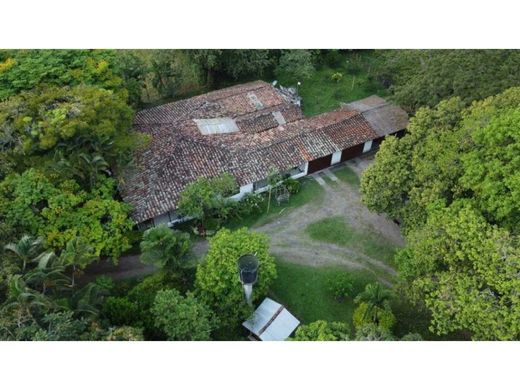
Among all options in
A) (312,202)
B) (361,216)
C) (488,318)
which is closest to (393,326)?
(488,318)

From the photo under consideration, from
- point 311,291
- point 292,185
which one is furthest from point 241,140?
point 311,291

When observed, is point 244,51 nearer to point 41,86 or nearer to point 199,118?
point 199,118

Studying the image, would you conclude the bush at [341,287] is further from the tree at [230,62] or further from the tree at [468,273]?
the tree at [230,62]

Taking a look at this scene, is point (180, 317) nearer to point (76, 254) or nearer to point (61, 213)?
point (76, 254)

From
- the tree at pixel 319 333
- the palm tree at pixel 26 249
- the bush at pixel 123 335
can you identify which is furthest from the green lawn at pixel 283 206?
the palm tree at pixel 26 249

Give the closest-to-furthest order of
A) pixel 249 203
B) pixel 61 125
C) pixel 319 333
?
1. pixel 319 333
2. pixel 61 125
3. pixel 249 203

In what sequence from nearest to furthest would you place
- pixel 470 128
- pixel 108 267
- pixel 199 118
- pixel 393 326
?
1. pixel 470 128
2. pixel 393 326
3. pixel 108 267
4. pixel 199 118
